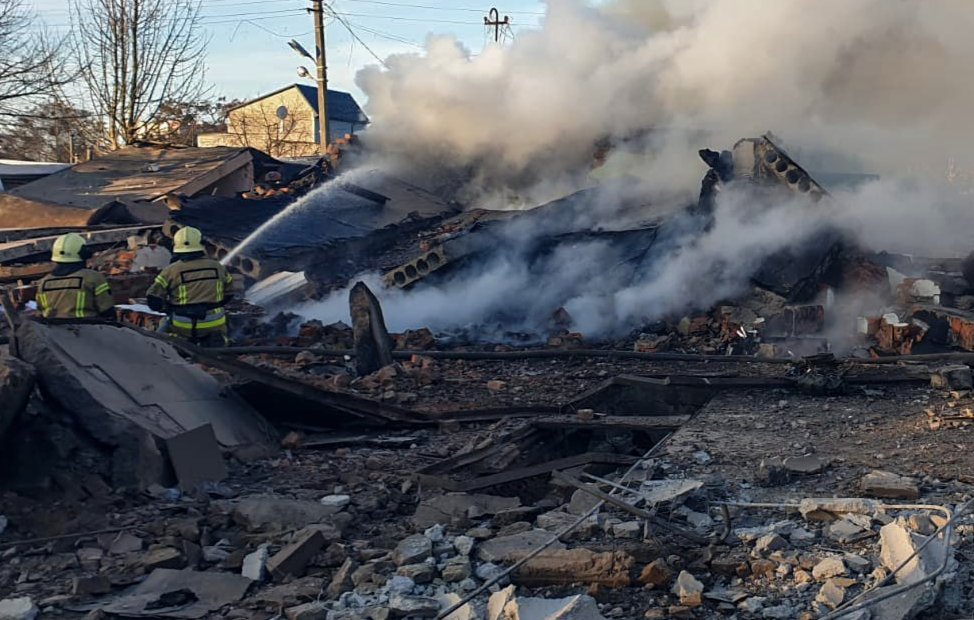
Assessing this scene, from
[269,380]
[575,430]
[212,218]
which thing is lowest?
[575,430]

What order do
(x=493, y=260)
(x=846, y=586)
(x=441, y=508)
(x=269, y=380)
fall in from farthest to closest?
(x=493, y=260)
(x=269, y=380)
(x=441, y=508)
(x=846, y=586)

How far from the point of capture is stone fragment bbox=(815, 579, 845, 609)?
3487mm

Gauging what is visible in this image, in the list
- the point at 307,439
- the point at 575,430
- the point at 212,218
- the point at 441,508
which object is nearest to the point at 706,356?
the point at 575,430

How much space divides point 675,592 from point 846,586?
0.64 metres

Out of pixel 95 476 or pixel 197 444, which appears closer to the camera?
pixel 95 476

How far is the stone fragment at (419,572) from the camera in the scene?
389 centimetres

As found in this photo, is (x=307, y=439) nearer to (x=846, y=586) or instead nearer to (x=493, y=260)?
(x=846, y=586)

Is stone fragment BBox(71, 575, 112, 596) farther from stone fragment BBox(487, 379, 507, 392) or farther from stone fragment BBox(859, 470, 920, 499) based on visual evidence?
stone fragment BBox(487, 379, 507, 392)

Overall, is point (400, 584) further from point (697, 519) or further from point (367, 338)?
point (367, 338)

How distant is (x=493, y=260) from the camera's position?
1160 cm

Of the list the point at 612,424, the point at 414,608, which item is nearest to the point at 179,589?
the point at 414,608

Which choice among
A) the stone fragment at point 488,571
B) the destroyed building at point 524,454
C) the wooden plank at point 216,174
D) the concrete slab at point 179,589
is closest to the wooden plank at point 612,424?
the destroyed building at point 524,454

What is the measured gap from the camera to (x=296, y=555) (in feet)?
13.8

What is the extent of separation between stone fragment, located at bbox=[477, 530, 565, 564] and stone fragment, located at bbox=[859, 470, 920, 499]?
1.71 metres
